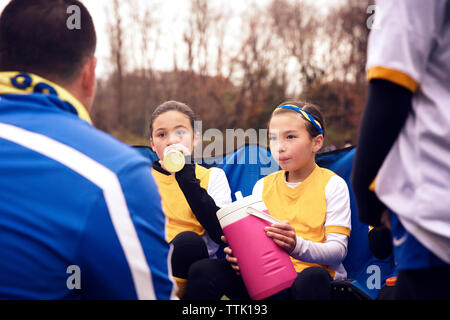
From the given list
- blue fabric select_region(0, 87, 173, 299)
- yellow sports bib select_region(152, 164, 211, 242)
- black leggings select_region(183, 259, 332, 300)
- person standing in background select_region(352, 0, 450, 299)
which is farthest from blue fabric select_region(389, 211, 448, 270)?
yellow sports bib select_region(152, 164, 211, 242)

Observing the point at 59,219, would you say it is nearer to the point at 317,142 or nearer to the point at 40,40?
the point at 40,40

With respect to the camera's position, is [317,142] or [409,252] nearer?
[409,252]

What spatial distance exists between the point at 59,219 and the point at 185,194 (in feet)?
3.86

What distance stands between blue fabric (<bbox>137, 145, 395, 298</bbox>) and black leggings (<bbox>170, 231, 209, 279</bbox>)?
536 mm

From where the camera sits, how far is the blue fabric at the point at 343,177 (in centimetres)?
212

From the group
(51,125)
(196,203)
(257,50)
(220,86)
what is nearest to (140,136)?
(220,86)

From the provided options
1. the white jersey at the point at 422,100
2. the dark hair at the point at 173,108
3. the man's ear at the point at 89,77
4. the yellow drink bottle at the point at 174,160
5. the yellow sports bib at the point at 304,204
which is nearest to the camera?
the white jersey at the point at 422,100

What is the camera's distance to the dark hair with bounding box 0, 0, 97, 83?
A: 1.12 meters

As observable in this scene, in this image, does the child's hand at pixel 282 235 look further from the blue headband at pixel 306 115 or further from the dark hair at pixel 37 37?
the dark hair at pixel 37 37

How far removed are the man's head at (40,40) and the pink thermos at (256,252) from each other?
0.76 m

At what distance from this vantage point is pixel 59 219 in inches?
35.2

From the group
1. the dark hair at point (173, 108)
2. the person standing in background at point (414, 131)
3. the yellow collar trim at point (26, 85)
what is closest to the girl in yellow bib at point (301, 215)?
the dark hair at point (173, 108)

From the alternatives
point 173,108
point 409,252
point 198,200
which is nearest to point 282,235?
point 198,200

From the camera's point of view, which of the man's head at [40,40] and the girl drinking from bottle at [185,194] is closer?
the man's head at [40,40]
